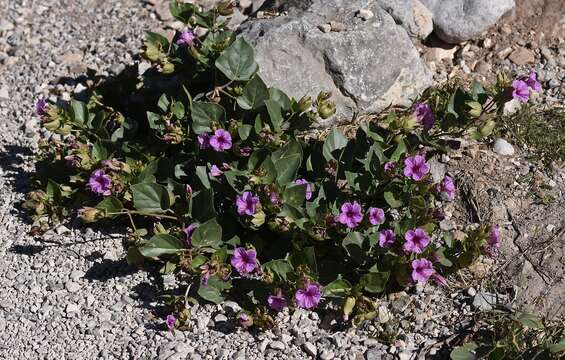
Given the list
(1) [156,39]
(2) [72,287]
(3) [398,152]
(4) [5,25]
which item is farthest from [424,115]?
(4) [5,25]

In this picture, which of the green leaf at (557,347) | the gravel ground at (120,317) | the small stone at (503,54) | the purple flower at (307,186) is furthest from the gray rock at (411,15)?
the green leaf at (557,347)

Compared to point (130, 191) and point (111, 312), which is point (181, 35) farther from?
point (111, 312)

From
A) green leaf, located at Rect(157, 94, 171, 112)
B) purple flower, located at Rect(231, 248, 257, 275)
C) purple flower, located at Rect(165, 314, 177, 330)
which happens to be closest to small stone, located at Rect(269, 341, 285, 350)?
purple flower, located at Rect(231, 248, 257, 275)

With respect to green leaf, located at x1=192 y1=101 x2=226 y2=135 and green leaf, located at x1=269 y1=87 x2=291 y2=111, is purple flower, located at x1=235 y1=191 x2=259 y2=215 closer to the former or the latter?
→ green leaf, located at x1=192 y1=101 x2=226 y2=135

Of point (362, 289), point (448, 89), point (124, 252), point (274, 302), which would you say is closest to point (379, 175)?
point (362, 289)

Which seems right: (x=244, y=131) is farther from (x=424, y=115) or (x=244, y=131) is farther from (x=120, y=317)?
(x=120, y=317)

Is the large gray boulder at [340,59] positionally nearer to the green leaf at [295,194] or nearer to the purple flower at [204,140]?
the purple flower at [204,140]
